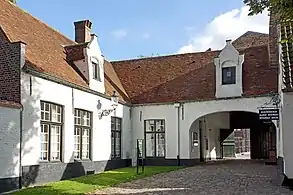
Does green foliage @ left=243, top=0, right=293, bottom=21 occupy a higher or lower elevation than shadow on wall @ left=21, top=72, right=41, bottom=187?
higher

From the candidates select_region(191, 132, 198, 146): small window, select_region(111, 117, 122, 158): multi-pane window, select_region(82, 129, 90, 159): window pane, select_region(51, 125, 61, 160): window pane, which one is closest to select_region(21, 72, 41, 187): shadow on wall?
select_region(51, 125, 61, 160): window pane

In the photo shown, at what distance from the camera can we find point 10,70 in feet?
41.1

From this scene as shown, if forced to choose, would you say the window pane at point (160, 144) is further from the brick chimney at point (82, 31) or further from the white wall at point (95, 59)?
the brick chimney at point (82, 31)

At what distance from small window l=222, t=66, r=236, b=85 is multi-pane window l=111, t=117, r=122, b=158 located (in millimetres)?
5704

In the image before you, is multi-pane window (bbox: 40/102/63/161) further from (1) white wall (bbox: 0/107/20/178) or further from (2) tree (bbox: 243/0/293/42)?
(2) tree (bbox: 243/0/293/42)

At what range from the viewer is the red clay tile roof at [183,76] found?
20.6 m

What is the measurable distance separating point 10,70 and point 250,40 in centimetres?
2165

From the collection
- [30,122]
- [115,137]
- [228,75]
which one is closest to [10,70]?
[30,122]

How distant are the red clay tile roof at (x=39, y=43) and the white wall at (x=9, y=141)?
1.97 m

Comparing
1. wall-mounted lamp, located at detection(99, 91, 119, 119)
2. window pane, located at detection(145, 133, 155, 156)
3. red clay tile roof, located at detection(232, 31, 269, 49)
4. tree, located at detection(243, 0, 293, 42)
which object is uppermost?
red clay tile roof, located at detection(232, 31, 269, 49)

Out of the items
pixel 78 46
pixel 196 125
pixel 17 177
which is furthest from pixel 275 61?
pixel 17 177

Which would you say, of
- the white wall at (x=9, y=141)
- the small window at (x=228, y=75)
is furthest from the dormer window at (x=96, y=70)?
the white wall at (x=9, y=141)

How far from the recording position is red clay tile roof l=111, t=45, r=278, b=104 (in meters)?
20.6

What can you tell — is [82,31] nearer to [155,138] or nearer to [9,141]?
[155,138]
